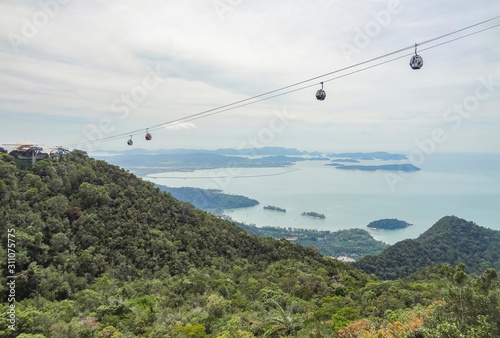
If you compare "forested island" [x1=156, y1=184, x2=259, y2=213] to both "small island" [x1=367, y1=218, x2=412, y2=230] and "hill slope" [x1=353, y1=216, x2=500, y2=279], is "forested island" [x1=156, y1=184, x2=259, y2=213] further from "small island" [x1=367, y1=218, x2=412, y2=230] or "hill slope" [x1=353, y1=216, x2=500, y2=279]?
"hill slope" [x1=353, y1=216, x2=500, y2=279]

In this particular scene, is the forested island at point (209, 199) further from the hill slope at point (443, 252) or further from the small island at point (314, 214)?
the hill slope at point (443, 252)

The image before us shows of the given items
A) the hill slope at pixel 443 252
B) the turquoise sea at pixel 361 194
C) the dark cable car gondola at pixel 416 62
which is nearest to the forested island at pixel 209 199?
the turquoise sea at pixel 361 194

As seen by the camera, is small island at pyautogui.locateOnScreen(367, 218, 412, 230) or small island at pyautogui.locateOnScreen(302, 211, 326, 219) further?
small island at pyautogui.locateOnScreen(302, 211, 326, 219)

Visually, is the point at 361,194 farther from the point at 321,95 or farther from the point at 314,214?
the point at 321,95

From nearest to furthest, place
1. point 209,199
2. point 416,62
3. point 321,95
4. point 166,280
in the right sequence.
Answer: point 416,62 → point 321,95 → point 166,280 → point 209,199

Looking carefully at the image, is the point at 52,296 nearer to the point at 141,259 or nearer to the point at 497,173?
the point at 141,259

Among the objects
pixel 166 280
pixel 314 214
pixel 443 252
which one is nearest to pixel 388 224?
pixel 314 214

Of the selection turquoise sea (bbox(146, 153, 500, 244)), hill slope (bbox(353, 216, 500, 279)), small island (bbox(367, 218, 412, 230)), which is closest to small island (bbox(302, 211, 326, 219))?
turquoise sea (bbox(146, 153, 500, 244))
